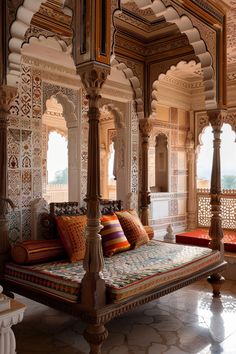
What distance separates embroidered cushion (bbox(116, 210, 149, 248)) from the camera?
5107mm

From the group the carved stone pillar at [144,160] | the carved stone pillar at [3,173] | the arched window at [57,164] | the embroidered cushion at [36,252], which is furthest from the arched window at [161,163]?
the carved stone pillar at [3,173]

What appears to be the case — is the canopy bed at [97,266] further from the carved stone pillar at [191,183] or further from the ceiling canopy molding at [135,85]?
the carved stone pillar at [191,183]

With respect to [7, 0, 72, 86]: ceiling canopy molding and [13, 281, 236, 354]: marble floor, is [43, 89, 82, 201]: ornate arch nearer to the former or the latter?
[7, 0, 72, 86]: ceiling canopy molding

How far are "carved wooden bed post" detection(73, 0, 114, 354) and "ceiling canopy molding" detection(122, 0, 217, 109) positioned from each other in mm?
899

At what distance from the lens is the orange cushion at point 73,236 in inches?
171

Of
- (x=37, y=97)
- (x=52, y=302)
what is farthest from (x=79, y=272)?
(x=37, y=97)

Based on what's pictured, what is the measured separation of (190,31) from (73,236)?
9.09 feet

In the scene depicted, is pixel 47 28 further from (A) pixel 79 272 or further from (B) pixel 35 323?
(B) pixel 35 323

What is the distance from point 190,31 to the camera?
4.33m

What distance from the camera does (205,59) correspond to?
182 inches

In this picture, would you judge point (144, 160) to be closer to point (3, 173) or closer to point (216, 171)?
point (216, 171)

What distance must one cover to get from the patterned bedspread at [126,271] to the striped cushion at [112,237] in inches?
3.8

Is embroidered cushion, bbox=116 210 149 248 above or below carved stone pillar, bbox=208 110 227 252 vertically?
below

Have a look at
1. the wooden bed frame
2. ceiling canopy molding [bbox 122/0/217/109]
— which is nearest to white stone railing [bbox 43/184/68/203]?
ceiling canopy molding [bbox 122/0/217/109]
